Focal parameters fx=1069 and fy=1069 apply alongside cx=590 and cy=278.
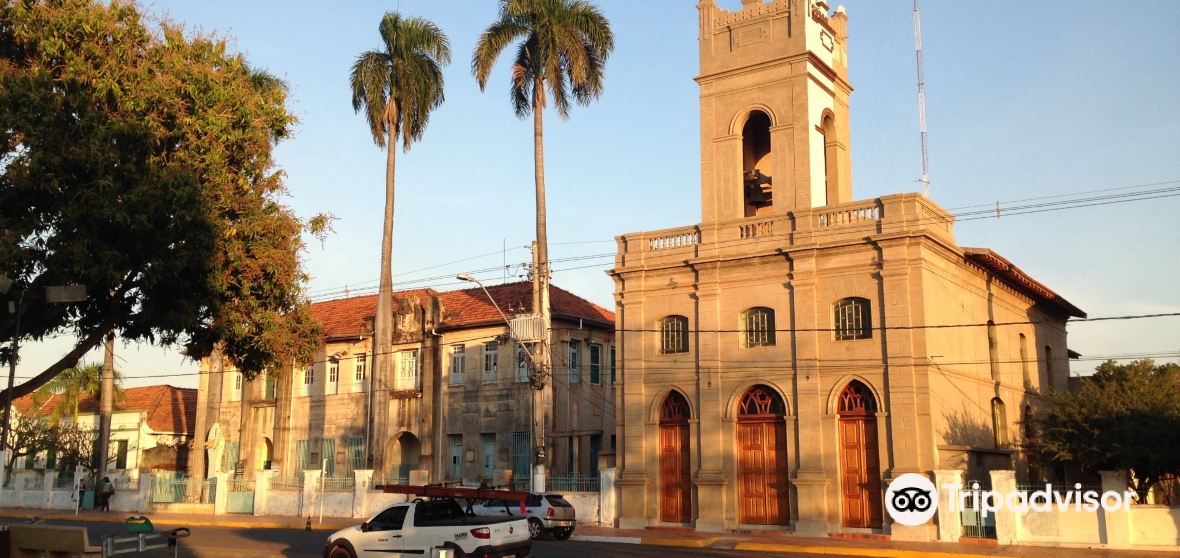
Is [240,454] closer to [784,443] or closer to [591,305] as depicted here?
[591,305]

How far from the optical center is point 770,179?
34.1 meters

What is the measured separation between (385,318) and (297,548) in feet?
54.9

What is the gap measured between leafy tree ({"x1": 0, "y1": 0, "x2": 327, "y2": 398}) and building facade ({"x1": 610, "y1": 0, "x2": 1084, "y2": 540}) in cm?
1580

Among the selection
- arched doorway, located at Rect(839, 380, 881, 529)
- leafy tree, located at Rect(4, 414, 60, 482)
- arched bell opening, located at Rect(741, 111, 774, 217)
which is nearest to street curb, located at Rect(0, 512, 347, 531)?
leafy tree, located at Rect(4, 414, 60, 482)

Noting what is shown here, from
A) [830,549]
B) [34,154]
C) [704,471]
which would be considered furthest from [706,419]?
[34,154]

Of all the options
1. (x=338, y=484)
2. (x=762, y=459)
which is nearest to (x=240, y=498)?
(x=338, y=484)

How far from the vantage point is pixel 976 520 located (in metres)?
26.3

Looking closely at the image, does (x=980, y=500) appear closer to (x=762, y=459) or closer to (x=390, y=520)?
(x=762, y=459)

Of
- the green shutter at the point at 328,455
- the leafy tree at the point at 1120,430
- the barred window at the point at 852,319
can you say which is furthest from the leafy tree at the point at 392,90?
the leafy tree at the point at 1120,430

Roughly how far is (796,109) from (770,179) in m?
3.16

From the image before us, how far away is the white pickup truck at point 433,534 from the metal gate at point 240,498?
22.6 metres

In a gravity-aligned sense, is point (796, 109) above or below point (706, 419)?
above

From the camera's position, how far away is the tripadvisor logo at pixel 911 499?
26.9 metres

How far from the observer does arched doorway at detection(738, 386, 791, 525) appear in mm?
30078
